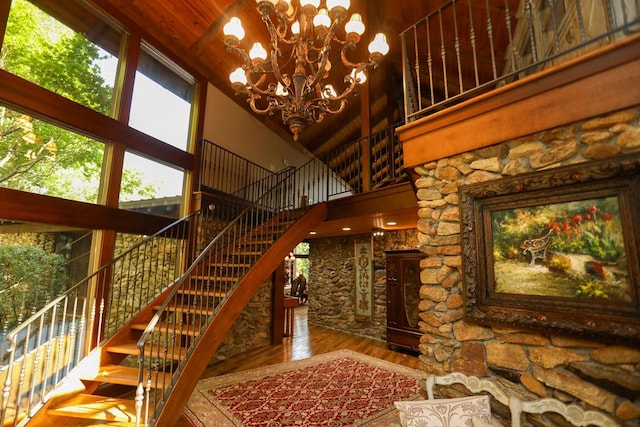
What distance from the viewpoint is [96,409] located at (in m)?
2.55

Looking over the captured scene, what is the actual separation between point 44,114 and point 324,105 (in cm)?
298

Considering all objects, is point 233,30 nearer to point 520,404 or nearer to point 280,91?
point 280,91

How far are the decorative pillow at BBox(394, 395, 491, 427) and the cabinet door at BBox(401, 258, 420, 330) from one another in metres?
3.79

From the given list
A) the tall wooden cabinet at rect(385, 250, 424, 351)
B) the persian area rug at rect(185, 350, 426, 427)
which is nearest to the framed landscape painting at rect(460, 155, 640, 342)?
the persian area rug at rect(185, 350, 426, 427)

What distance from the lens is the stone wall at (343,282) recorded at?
6.25 m

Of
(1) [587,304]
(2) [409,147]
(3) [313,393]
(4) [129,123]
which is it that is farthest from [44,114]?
(1) [587,304]

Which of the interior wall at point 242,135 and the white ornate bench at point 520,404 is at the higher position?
the interior wall at point 242,135

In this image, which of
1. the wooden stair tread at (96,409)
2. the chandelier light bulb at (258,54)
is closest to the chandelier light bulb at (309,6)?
the chandelier light bulb at (258,54)

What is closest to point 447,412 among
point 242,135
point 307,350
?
point 307,350

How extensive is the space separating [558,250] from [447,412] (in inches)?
42.0

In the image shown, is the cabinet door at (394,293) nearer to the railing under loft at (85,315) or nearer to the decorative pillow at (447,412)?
the railing under loft at (85,315)

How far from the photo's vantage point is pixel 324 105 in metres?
3.25

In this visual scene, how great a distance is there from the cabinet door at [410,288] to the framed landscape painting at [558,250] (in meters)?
3.63

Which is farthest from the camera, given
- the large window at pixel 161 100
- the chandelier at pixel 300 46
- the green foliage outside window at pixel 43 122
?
the large window at pixel 161 100
